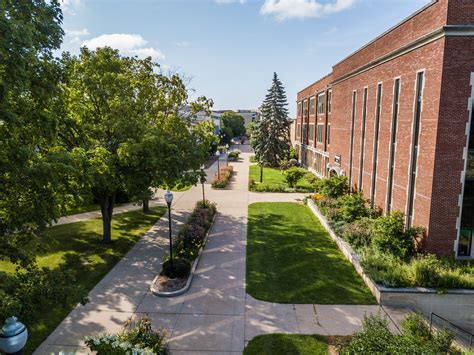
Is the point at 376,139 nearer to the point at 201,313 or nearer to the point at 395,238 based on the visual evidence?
the point at 395,238

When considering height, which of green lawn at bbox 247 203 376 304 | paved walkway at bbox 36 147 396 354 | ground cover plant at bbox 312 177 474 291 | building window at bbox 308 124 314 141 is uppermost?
building window at bbox 308 124 314 141

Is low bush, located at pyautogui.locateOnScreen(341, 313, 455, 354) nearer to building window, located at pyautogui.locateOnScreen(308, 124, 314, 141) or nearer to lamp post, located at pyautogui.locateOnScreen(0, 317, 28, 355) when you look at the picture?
lamp post, located at pyautogui.locateOnScreen(0, 317, 28, 355)

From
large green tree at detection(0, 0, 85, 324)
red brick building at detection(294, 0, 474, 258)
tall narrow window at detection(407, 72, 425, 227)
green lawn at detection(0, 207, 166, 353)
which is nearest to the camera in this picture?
large green tree at detection(0, 0, 85, 324)

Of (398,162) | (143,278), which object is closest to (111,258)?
(143,278)

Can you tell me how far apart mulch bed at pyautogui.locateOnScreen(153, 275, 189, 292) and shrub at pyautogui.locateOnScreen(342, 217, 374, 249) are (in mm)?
7644

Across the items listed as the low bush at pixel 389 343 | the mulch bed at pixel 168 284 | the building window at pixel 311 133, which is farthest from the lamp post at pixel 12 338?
the building window at pixel 311 133

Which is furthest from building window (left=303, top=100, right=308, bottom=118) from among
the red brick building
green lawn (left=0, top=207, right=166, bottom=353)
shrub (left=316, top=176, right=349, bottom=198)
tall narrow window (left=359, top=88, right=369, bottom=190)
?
green lawn (left=0, top=207, right=166, bottom=353)

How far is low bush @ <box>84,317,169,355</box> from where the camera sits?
693cm

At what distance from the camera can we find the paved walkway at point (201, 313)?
30.7 feet

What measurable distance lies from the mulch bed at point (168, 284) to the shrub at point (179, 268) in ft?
0.70

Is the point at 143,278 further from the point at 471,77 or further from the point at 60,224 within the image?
the point at 471,77

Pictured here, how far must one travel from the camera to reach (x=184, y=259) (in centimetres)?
1370

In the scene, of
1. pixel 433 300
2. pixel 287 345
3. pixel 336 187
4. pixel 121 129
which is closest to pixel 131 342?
pixel 287 345

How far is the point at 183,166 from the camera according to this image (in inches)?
639
